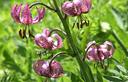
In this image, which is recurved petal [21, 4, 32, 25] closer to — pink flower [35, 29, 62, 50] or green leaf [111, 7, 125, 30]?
pink flower [35, 29, 62, 50]

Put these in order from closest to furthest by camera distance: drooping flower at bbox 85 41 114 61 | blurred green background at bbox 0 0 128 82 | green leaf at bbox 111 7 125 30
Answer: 1. drooping flower at bbox 85 41 114 61
2. blurred green background at bbox 0 0 128 82
3. green leaf at bbox 111 7 125 30

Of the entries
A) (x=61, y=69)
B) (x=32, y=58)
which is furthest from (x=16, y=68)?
(x=61, y=69)

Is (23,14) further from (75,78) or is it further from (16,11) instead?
(75,78)

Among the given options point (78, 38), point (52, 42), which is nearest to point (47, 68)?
point (52, 42)

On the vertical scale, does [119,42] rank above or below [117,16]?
below

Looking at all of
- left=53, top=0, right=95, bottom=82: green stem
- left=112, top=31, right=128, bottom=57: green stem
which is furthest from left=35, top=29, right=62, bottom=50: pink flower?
left=112, top=31, right=128, bottom=57: green stem

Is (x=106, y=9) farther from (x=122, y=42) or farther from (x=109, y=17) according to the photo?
(x=122, y=42)

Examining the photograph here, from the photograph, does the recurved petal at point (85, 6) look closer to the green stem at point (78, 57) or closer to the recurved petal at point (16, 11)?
the green stem at point (78, 57)
